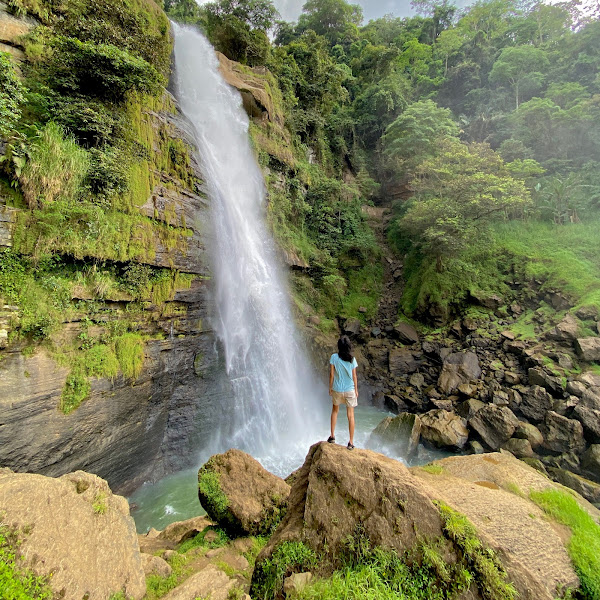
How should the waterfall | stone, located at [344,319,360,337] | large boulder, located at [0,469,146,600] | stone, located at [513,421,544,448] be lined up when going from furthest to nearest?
stone, located at [344,319,360,337]
the waterfall
stone, located at [513,421,544,448]
large boulder, located at [0,469,146,600]

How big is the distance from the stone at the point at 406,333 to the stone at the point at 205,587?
523 inches

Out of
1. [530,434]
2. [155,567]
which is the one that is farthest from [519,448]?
[155,567]

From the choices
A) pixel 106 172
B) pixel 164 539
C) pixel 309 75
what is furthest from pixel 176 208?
pixel 309 75

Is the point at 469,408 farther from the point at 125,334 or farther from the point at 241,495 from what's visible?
the point at 125,334

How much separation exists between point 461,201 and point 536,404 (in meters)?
9.60

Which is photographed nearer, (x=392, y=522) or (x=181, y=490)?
(x=392, y=522)

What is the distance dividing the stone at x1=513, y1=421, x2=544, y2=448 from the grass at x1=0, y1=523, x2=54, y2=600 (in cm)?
1084

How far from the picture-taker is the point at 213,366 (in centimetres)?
982

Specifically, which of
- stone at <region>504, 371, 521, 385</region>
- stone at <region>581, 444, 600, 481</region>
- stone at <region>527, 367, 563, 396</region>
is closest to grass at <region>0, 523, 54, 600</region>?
stone at <region>581, 444, 600, 481</region>

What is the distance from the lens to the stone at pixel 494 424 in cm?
932

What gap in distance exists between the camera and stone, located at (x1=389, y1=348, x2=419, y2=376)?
14.1 m

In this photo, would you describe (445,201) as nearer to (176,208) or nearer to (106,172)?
(176,208)

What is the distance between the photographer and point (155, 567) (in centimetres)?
361

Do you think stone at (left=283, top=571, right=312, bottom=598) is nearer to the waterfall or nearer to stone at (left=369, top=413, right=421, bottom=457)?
the waterfall
